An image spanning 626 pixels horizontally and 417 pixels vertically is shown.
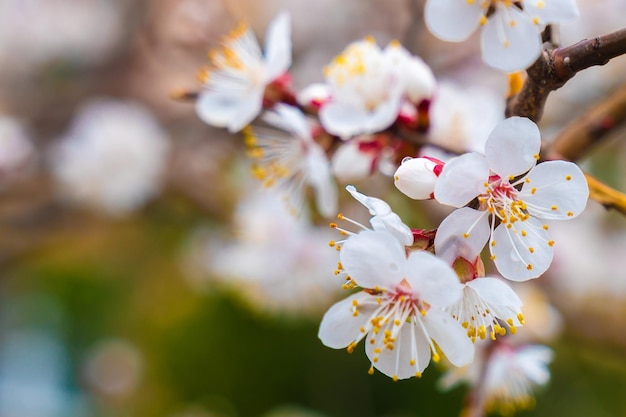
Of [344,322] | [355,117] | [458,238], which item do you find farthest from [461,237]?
Result: [355,117]

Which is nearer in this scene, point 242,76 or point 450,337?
point 450,337

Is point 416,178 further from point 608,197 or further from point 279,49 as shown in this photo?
point 279,49

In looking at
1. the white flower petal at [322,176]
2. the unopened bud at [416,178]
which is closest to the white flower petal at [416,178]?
the unopened bud at [416,178]

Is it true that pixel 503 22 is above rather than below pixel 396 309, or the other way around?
above

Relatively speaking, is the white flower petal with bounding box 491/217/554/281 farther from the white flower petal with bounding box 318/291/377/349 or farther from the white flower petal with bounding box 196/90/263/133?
the white flower petal with bounding box 196/90/263/133

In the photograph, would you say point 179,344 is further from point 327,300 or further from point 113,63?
point 113,63

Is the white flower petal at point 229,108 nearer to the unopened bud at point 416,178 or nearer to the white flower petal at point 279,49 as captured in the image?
the white flower petal at point 279,49
